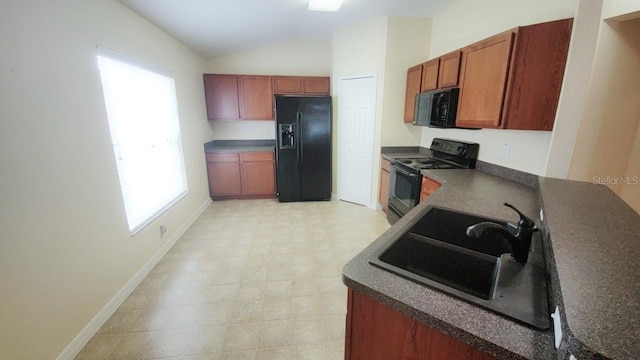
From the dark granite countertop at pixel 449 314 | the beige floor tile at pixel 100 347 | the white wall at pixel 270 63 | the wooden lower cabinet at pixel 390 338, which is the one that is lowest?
the beige floor tile at pixel 100 347

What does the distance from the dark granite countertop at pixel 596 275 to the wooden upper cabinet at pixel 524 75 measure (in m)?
0.84

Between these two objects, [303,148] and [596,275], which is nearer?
[596,275]

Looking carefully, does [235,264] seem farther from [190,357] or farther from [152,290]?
[190,357]

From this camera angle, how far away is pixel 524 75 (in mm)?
1800

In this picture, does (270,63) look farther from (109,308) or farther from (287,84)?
(109,308)

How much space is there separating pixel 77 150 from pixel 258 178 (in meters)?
2.82

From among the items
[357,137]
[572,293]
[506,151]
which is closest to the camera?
[572,293]

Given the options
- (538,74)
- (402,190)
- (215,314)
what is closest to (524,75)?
(538,74)

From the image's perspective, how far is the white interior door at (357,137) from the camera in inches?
152

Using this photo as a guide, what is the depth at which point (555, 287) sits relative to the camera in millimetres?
666

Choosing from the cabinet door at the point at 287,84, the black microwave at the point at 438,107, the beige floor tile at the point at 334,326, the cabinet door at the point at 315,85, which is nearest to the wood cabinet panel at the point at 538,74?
the black microwave at the point at 438,107

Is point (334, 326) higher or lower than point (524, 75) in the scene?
lower

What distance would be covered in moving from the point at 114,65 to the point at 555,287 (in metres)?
3.09

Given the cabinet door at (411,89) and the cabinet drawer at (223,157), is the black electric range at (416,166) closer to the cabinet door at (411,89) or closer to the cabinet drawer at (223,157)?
the cabinet door at (411,89)
